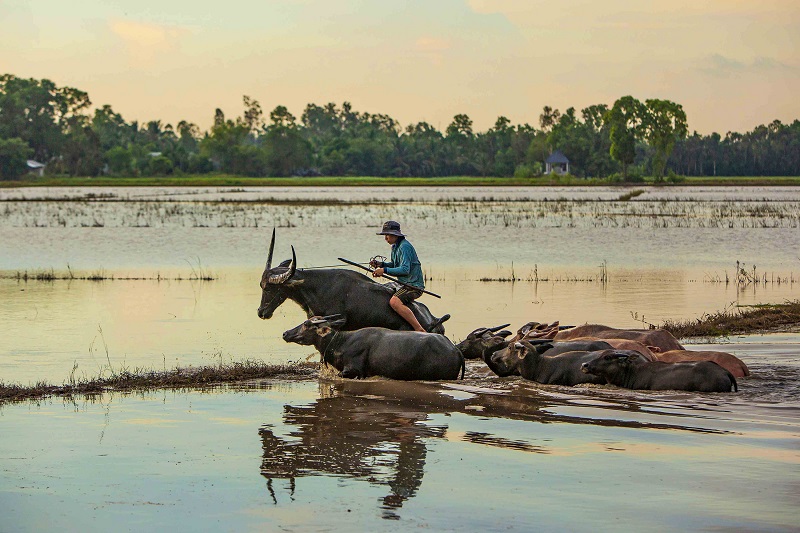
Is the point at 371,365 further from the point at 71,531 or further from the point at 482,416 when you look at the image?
the point at 71,531

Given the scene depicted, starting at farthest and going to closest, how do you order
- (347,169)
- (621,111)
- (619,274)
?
1. (347,169)
2. (621,111)
3. (619,274)

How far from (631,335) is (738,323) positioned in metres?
3.61

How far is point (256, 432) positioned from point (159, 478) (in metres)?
1.53

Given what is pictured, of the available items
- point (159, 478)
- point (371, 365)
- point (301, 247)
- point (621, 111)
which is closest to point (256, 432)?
point (159, 478)

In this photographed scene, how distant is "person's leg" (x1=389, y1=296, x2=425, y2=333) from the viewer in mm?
12500

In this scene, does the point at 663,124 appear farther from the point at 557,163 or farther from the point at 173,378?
the point at 173,378

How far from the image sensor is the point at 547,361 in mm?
11617

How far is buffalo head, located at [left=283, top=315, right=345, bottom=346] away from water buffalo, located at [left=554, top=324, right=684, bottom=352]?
103 inches

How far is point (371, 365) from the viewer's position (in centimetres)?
1181

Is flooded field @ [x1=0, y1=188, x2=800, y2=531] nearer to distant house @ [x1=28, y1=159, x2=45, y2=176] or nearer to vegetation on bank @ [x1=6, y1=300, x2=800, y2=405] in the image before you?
vegetation on bank @ [x1=6, y1=300, x2=800, y2=405]

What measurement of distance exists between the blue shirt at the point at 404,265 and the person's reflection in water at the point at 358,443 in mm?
1871

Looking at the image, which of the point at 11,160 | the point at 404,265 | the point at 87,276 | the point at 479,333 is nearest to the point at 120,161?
the point at 11,160

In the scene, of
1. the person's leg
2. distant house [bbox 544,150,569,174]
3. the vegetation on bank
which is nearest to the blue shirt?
the person's leg

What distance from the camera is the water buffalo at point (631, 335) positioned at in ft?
39.8
